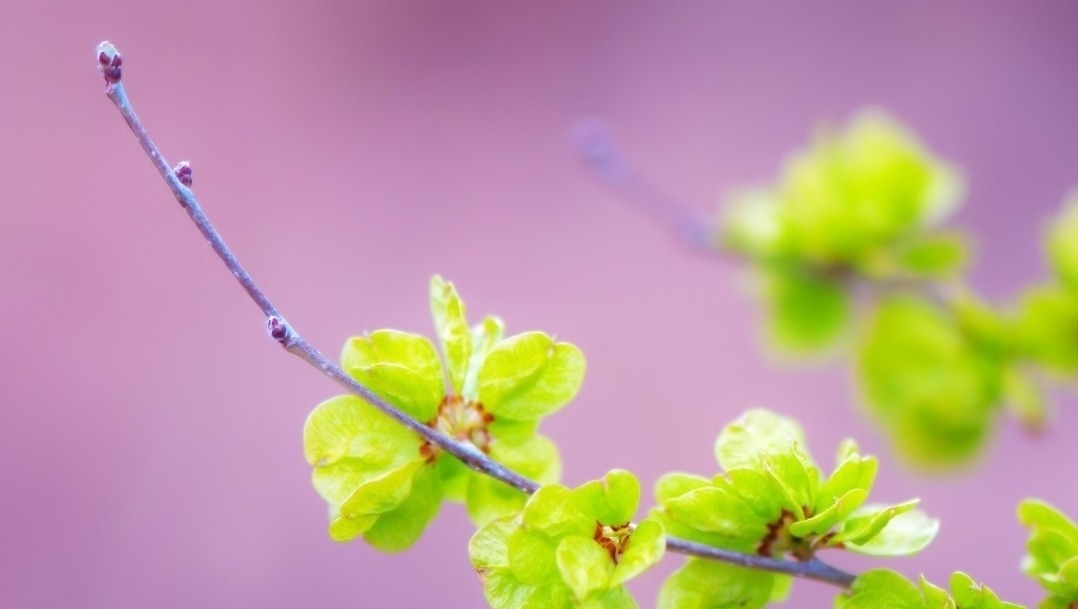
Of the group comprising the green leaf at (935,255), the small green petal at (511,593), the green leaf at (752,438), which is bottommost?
the small green petal at (511,593)

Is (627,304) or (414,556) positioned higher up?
(627,304)

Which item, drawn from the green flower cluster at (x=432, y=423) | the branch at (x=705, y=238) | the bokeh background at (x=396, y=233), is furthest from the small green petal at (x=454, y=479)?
the bokeh background at (x=396, y=233)

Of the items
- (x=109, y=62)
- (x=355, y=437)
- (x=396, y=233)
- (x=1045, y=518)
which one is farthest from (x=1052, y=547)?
(x=396, y=233)

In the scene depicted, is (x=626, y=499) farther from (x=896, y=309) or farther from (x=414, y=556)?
(x=414, y=556)

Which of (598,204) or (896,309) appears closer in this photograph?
(896,309)

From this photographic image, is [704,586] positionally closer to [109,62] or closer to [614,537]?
[614,537]

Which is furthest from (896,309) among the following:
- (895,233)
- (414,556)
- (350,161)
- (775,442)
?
(350,161)

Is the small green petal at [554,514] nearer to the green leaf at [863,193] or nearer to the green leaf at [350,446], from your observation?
the green leaf at [350,446]
